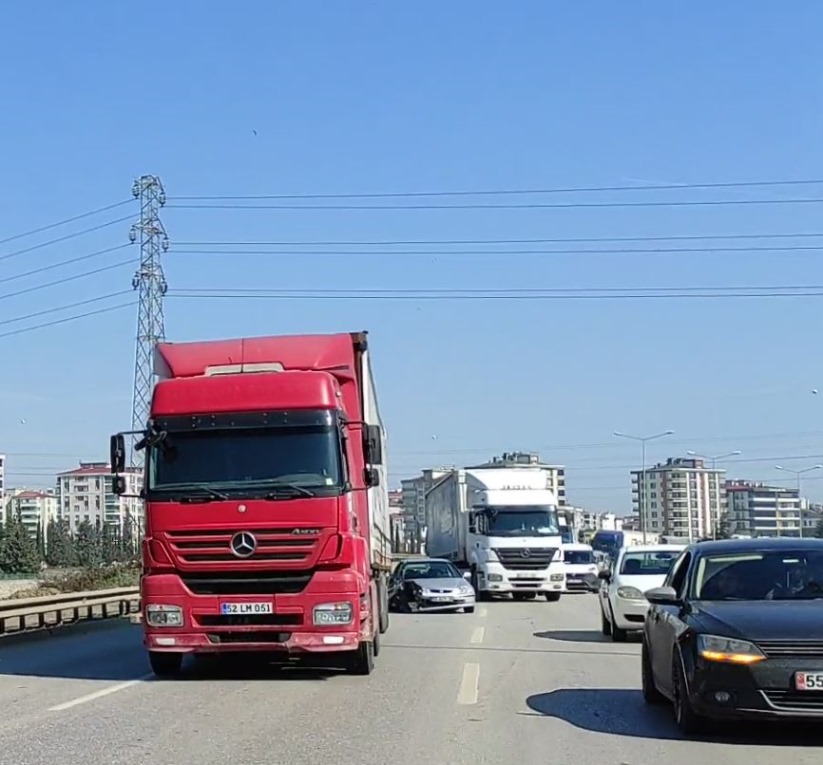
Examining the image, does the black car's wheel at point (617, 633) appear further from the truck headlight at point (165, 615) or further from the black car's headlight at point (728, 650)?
the black car's headlight at point (728, 650)

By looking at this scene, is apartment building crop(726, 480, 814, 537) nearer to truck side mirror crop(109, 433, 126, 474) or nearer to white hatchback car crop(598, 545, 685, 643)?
white hatchback car crop(598, 545, 685, 643)

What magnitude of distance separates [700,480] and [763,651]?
139m

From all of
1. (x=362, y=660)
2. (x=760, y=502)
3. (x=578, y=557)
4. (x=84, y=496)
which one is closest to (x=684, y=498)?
(x=760, y=502)

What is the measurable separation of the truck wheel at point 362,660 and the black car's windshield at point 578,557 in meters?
32.8

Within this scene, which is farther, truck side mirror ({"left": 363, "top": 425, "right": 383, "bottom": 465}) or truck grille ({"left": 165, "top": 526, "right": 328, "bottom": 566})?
truck side mirror ({"left": 363, "top": 425, "right": 383, "bottom": 465})

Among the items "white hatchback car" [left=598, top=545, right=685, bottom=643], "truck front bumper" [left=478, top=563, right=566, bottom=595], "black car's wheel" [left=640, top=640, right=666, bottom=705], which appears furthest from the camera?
"truck front bumper" [left=478, top=563, right=566, bottom=595]

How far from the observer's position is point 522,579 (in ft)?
118

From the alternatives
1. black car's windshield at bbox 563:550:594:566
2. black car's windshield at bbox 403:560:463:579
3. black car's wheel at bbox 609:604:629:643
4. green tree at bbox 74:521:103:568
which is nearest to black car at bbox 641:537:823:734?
black car's wheel at bbox 609:604:629:643

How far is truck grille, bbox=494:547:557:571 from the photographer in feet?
118

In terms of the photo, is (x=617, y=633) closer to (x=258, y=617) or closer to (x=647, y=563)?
(x=647, y=563)

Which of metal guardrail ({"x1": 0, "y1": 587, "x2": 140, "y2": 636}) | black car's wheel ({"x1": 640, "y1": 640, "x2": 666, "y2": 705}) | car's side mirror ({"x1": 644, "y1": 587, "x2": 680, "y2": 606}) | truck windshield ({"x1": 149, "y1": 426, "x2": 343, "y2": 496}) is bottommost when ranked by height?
metal guardrail ({"x1": 0, "y1": 587, "x2": 140, "y2": 636})

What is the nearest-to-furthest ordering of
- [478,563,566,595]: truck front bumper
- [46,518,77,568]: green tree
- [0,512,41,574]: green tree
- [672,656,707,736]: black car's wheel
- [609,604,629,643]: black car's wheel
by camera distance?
[672,656,707,736]: black car's wheel < [609,604,629,643]: black car's wheel < [478,563,566,595]: truck front bumper < [0,512,41,574]: green tree < [46,518,77,568]: green tree

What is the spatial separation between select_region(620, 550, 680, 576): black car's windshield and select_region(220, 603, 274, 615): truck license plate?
8.93 m

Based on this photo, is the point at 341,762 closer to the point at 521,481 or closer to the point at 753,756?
the point at 753,756
